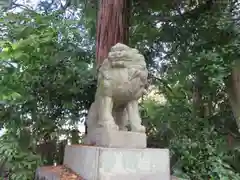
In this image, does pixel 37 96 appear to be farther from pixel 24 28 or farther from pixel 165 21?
pixel 165 21

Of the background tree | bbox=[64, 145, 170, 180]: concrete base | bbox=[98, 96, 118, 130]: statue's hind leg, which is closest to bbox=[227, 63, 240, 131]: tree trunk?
the background tree

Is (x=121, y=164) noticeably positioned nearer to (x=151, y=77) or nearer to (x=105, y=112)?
(x=105, y=112)

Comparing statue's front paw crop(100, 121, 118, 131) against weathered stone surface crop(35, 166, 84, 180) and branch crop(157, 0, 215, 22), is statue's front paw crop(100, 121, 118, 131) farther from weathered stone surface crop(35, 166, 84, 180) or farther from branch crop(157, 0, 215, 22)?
branch crop(157, 0, 215, 22)

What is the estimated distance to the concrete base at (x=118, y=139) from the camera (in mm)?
2504

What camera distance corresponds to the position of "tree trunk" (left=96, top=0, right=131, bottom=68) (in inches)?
151

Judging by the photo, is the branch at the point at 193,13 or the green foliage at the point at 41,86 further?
the branch at the point at 193,13

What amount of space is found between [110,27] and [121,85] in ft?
4.89

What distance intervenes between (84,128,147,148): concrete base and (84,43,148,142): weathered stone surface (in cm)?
6

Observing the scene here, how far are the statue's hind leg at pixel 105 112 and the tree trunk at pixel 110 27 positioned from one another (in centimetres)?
116

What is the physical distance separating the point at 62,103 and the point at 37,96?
39 centimetres

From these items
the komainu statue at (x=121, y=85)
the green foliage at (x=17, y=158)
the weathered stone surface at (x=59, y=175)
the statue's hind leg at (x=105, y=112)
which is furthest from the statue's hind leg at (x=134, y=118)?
the green foliage at (x=17, y=158)

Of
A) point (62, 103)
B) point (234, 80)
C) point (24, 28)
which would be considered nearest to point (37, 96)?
point (62, 103)

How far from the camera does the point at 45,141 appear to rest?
4.36 metres

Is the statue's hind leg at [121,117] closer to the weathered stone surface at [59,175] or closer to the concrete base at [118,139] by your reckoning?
the concrete base at [118,139]
